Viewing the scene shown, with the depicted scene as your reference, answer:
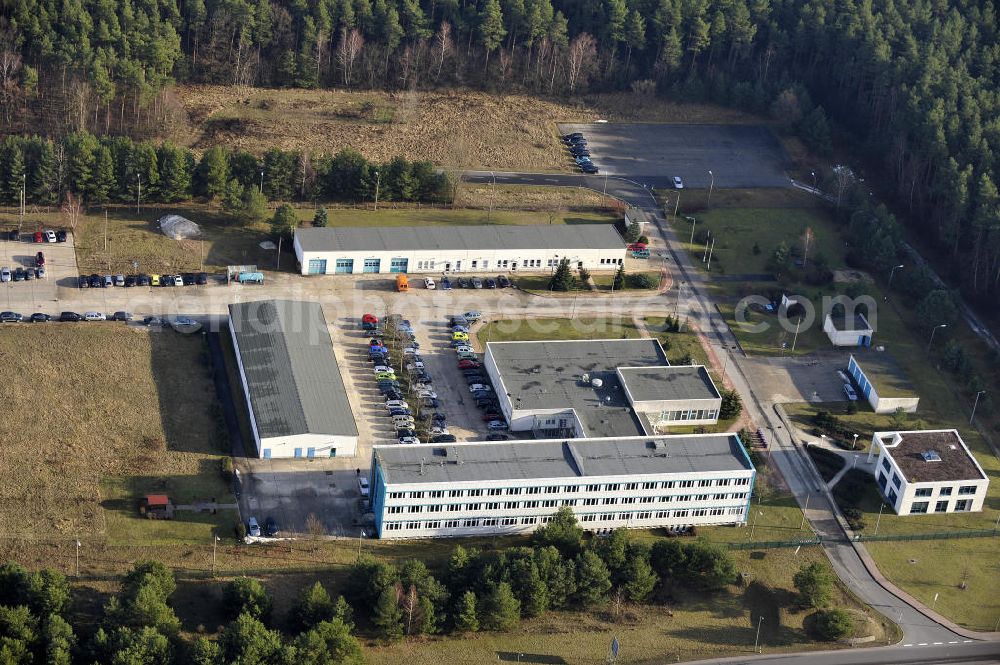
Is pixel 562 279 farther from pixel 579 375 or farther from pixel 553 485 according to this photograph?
pixel 553 485

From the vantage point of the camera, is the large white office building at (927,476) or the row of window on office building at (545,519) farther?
the large white office building at (927,476)

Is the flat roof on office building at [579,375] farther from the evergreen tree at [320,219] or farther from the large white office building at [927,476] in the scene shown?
the evergreen tree at [320,219]

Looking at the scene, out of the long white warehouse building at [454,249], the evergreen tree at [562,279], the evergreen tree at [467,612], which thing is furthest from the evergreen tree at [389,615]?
the evergreen tree at [562,279]

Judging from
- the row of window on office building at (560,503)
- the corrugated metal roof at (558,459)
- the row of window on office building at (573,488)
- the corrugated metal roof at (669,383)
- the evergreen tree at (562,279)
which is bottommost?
the row of window on office building at (560,503)

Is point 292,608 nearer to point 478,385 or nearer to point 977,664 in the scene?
point 478,385

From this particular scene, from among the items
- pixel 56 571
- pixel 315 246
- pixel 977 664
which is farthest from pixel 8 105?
pixel 977 664
